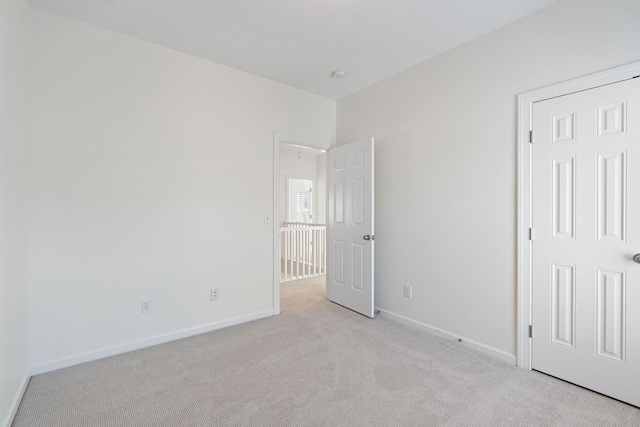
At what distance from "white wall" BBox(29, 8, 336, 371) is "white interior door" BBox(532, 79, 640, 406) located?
252 cm

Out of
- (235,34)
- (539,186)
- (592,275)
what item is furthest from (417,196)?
(235,34)

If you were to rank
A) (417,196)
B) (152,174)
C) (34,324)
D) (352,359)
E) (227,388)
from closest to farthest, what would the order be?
(227,388) < (34,324) < (352,359) < (152,174) < (417,196)

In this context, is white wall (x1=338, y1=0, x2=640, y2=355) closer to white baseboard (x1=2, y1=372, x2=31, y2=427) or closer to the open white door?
the open white door

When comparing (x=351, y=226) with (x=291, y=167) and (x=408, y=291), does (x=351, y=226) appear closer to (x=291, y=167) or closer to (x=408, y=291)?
(x=408, y=291)

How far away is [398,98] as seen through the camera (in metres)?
3.19

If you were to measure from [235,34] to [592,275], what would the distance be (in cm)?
320

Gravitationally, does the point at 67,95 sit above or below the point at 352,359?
above

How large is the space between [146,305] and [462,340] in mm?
2820

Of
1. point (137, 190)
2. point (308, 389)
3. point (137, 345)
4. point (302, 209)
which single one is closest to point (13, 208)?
point (137, 190)

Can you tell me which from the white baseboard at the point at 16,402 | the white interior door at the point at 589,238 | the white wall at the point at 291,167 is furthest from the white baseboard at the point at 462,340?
the white wall at the point at 291,167

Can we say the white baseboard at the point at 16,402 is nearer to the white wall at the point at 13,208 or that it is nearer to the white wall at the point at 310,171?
the white wall at the point at 13,208

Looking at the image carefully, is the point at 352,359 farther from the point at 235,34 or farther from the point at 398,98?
the point at 235,34

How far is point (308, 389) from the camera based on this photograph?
1979 millimetres

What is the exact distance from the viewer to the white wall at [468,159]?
2020 mm
